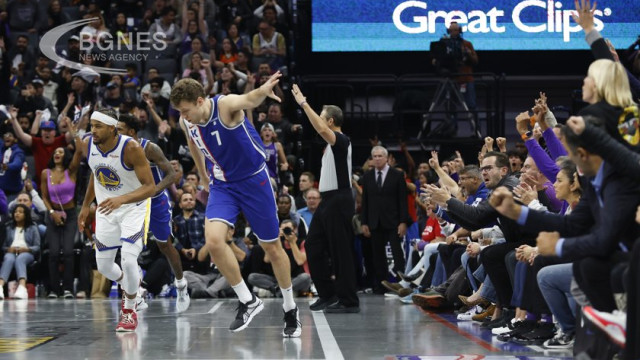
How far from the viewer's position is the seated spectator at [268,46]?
1602 centimetres

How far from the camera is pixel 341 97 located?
1595 centimetres

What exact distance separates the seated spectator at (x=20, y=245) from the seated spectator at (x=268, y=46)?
498 centimetres

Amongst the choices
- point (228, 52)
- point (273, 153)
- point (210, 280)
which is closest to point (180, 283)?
point (210, 280)

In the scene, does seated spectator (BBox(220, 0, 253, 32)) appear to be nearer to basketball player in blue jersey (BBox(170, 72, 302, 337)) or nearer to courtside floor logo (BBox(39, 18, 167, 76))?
courtside floor logo (BBox(39, 18, 167, 76))

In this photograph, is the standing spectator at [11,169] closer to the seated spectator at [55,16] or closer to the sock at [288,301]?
the seated spectator at [55,16]

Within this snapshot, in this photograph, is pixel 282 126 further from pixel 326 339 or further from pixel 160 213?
pixel 326 339

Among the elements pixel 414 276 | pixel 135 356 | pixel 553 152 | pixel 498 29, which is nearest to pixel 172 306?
pixel 414 276

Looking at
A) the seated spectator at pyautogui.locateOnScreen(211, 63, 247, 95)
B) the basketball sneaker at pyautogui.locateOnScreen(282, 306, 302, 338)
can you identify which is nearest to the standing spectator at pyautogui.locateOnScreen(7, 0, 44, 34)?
the seated spectator at pyautogui.locateOnScreen(211, 63, 247, 95)

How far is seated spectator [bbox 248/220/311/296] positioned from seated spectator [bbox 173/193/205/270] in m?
0.78

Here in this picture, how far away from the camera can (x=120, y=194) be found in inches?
332

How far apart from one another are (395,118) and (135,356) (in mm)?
9588

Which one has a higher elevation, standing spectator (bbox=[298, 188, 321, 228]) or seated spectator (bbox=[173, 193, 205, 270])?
standing spectator (bbox=[298, 188, 321, 228])

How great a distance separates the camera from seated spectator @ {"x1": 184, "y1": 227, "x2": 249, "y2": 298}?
39.9 feet

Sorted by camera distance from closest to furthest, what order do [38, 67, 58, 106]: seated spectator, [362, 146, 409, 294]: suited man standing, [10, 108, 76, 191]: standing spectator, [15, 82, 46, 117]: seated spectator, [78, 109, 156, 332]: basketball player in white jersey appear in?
[78, 109, 156, 332]: basketball player in white jersey, [362, 146, 409, 294]: suited man standing, [10, 108, 76, 191]: standing spectator, [15, 82, 46, 117]: seated spectator, [38, 67, 58, 106]: seated spectator
